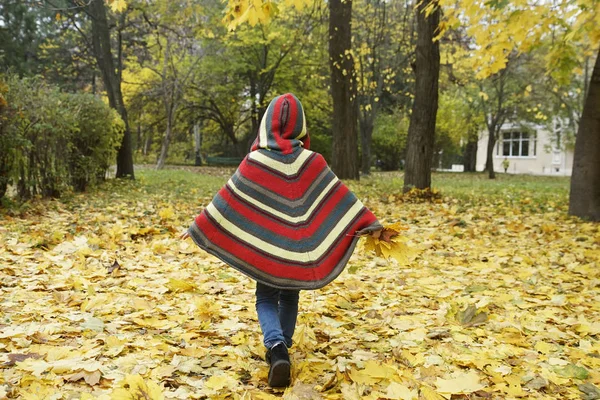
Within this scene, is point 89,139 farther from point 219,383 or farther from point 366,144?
point 366,144

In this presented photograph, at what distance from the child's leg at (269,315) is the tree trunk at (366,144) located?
19905 mm

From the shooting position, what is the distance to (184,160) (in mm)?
34594

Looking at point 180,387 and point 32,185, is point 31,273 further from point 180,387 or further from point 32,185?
point 32,185

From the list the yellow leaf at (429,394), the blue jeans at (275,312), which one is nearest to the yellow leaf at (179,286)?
the blue jeans at (275,312)

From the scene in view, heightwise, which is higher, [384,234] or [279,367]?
[384,234]

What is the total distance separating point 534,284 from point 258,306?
308 cm

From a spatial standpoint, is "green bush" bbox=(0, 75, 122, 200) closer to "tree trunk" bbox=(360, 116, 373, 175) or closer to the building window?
"tree trunk" bbox=(360, 116, 373, 175)

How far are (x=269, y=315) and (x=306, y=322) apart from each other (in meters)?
0.95

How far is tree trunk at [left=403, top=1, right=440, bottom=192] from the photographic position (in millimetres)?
10172

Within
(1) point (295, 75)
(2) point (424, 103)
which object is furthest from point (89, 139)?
(1) point (295, 75)

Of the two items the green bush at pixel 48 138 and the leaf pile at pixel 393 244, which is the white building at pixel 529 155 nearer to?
the green bush at pixel 48 138

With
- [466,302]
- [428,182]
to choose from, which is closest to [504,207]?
[428,182]

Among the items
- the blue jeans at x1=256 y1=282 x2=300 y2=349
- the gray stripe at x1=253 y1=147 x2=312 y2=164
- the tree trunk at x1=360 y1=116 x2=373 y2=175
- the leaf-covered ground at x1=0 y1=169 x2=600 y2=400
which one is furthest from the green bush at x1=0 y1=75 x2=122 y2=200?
the tree trunk at x1=360 y1=116 x2=373 y2=175

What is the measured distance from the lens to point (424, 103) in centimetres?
1031
